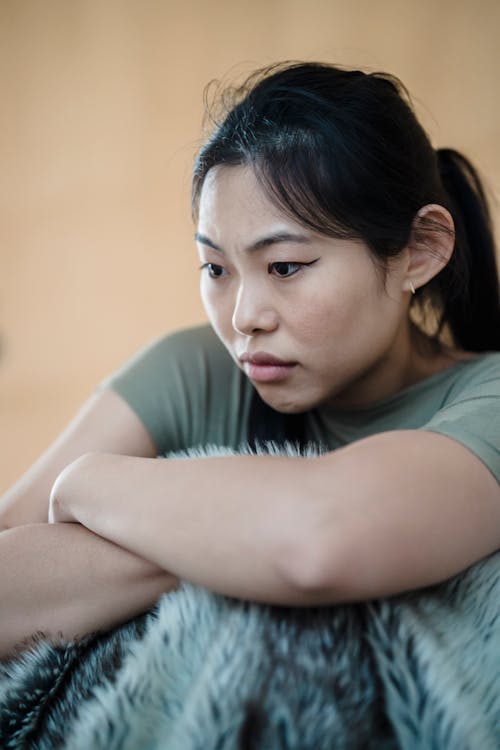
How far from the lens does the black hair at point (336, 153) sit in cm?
93

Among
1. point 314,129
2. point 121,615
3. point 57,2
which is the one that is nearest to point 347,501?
point 121,615

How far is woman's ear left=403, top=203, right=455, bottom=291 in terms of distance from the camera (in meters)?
1.04

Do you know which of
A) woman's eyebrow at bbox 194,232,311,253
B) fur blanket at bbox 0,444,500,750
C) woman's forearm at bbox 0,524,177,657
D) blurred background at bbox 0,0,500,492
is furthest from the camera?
blurred background at bbox 0,0,500,492

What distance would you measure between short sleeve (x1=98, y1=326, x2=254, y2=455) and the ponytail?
382mm

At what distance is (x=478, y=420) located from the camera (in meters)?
0.80

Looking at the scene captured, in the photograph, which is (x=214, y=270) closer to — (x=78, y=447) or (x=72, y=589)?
(x=78, y=447)

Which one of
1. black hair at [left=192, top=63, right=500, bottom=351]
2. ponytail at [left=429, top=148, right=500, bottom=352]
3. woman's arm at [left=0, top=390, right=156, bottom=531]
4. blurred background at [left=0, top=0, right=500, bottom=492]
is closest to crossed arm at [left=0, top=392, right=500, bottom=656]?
woman's arm at [left=0, top=390, right=156, bottom=531]

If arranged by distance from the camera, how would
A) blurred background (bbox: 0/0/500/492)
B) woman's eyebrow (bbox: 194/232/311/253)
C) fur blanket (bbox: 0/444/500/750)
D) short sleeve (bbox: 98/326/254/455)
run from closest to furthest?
fur blanket (bbox: 0/444/500/750) < woman's eyebrow (bbox: 194/232/311/253) < short sleeve (bbox: 98/326/254/455) < blurred background (bbox: 0/0/500/492)

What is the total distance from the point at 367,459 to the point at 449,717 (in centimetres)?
23

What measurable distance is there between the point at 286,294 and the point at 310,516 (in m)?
0.38

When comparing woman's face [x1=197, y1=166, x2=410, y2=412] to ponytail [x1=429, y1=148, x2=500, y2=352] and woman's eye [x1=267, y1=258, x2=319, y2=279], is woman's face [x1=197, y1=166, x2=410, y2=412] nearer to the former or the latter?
woman's eye [x1=267, y1=258, x2=319, y2=279]

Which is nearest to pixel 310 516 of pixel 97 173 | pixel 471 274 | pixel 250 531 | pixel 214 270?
pixel 250 531

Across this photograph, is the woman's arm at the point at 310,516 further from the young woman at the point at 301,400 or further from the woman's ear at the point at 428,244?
the woman's ear at the point at 428,244

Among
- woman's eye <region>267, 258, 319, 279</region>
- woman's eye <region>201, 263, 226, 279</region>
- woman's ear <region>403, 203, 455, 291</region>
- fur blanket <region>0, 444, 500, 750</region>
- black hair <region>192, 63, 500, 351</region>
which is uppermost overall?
black hair <region>192, 63, 500, 351</region>
